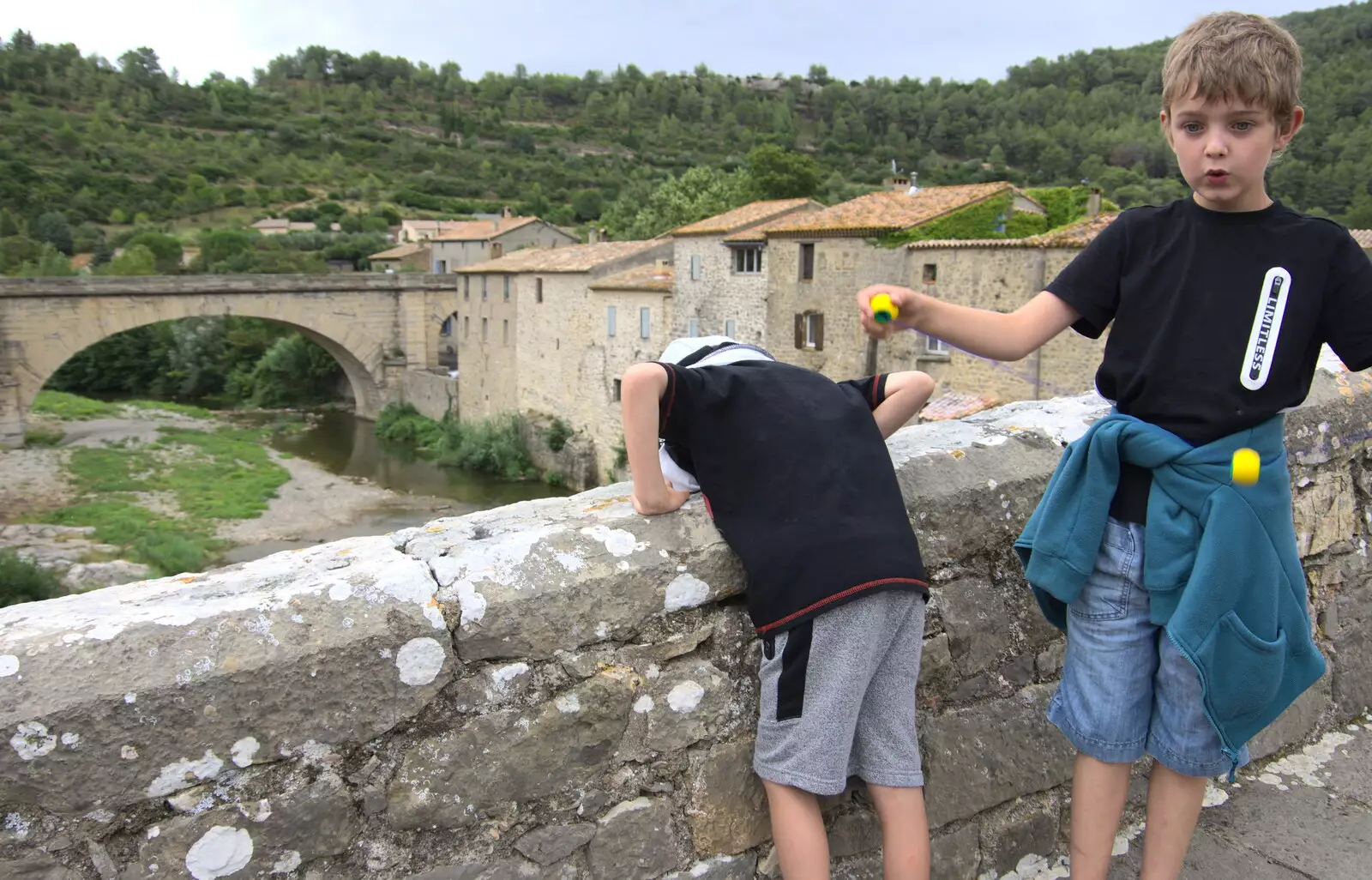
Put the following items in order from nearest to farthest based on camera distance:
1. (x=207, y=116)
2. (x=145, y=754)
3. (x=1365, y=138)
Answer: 1. (x=145, y=754)
2. (x=1365, y=138)
3. (x=207, y=116)

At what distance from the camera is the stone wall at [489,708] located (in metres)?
1.55

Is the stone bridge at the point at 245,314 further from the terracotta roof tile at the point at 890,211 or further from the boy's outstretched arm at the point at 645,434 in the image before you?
the boy's outstretched arm at the point at 645,434

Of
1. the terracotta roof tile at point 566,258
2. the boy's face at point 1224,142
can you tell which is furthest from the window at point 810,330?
the boy's face at point 1224,142

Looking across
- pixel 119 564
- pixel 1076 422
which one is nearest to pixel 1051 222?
pixel 119 564

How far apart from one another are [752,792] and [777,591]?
466 millimetres

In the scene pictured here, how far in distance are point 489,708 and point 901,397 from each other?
1.05 m

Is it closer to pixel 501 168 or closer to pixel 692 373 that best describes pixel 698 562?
pixel 692 373

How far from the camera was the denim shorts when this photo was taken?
6.34ft

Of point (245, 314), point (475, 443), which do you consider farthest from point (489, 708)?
point (245, 314)

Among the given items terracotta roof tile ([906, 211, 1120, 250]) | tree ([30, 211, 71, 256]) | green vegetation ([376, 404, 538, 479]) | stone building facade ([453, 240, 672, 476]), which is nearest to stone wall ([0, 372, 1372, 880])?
terracotta roof tile ([906, 211, 1120, 250])

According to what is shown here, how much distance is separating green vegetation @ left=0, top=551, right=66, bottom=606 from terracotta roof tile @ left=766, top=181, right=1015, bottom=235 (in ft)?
55.4

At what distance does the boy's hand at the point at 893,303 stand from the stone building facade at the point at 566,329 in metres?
25.6

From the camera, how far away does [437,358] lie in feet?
135

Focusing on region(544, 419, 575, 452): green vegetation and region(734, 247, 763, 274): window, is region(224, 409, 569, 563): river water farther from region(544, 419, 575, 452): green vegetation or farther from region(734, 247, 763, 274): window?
region(734, 247, 763, 274): window
